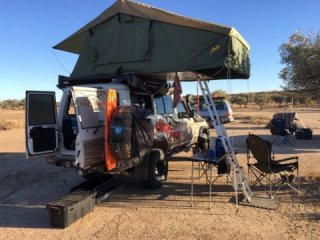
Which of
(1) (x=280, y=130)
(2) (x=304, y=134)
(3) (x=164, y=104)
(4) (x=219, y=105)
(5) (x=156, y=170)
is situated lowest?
(5) (x=156, y=170)

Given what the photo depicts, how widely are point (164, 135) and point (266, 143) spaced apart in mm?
2587

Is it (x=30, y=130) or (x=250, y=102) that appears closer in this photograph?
(x=30, y=130)

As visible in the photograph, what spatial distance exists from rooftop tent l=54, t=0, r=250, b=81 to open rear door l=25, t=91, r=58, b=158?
174 cm

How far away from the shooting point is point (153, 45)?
28.8ft

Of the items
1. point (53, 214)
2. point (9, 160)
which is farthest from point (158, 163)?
point (9, 160)

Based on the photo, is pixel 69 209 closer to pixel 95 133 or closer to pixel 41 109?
pixel 95 133

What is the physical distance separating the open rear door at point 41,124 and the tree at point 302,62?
25.3 feet

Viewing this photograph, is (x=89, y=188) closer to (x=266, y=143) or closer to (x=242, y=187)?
(x=242, y=187)

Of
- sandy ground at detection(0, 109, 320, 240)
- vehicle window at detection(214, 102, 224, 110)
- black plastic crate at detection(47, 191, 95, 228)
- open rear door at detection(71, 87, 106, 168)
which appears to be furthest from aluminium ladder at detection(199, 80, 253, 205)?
vehicle window at detection(214, 102, 224, 110)

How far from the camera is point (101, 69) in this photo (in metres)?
9.55

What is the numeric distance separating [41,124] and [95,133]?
1.15 m

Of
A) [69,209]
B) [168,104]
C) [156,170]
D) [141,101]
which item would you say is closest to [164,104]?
[168,104]

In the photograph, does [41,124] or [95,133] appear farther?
[41,124]

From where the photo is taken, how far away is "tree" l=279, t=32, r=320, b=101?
12.3 metres
